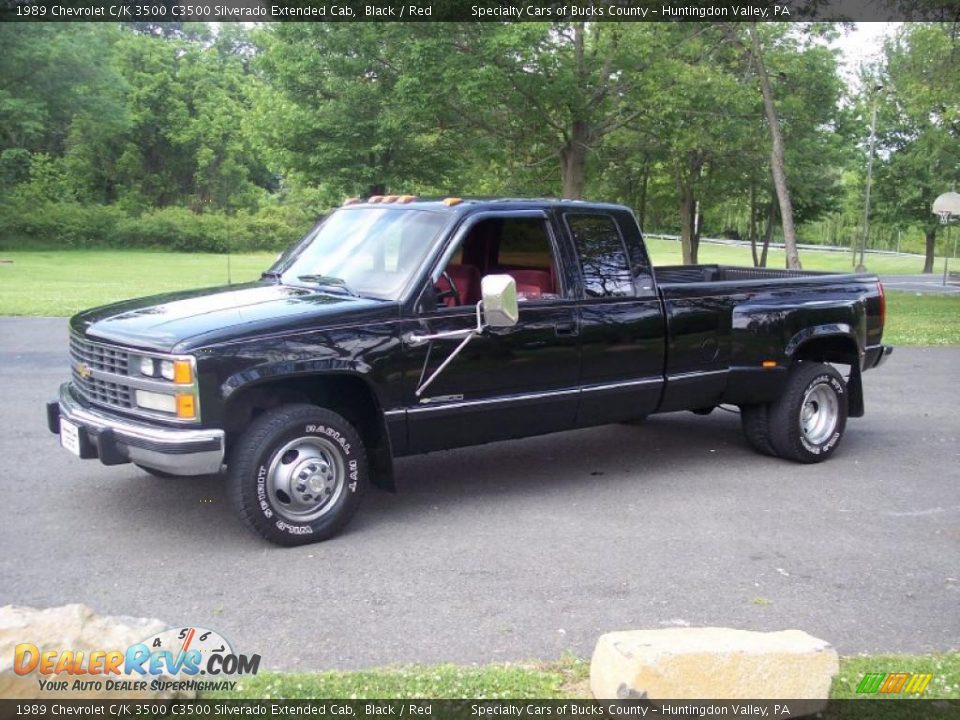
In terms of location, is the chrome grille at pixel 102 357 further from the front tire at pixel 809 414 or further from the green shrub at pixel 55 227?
the green shrub at pixel 55 227

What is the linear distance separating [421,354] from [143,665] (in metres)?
2.67

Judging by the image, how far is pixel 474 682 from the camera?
12.0 ft

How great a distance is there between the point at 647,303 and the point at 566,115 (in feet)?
52.2

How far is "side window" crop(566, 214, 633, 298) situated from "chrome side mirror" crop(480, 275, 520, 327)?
4.11ft

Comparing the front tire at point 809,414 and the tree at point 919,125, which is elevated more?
the tree at point 919,125

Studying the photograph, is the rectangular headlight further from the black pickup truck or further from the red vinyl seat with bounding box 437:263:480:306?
the red vinyl seat with bounding box 437:263:480:306

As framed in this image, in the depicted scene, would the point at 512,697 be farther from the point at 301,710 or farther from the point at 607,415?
the point at 607,415

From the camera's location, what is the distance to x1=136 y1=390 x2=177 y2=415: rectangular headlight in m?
5.11

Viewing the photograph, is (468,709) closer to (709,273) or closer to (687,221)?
(709,273)

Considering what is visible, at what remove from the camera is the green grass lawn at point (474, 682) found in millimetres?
3551

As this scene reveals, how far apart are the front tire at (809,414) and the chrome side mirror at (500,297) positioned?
300 cm

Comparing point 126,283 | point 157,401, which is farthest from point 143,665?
point 126,283

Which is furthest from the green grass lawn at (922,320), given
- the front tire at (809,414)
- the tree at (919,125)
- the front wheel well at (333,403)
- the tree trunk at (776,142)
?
the front wheel well at (333,403)

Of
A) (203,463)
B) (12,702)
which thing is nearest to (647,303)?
(203,463)
